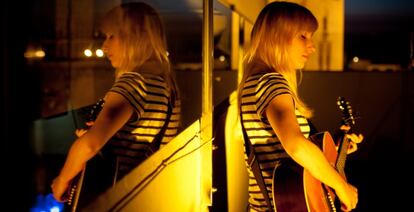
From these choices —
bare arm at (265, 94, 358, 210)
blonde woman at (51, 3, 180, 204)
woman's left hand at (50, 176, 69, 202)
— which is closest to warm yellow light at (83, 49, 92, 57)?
blonde woman at (51, 3, 180, 204)

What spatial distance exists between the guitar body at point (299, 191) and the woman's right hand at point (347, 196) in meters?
0.05

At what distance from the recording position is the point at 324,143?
2.44 metres

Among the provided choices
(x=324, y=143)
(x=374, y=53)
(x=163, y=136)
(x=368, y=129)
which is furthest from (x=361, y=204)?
(x=374, y=53)

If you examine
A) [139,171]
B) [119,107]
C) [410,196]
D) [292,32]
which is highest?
[292,32]

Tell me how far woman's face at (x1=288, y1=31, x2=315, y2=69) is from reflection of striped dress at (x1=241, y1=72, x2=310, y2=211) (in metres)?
0.18

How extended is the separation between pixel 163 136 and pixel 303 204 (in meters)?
0.65

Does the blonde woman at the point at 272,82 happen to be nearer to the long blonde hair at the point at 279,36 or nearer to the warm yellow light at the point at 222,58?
the long blonde hair at the point at 279,36

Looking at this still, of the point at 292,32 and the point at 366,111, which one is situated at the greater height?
the point at 292,32

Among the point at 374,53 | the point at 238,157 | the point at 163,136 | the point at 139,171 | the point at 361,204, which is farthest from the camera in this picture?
the point at 374,53

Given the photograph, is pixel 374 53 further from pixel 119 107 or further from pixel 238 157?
pixel 119 107

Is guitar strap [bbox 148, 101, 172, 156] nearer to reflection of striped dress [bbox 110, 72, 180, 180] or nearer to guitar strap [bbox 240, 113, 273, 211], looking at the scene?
reflection of striped dress [bbox 110, 72, 180, 180]

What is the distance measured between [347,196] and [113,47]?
1.11 metres

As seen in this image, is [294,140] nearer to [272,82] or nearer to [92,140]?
[272,82]

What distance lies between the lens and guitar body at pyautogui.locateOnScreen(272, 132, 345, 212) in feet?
7.34
